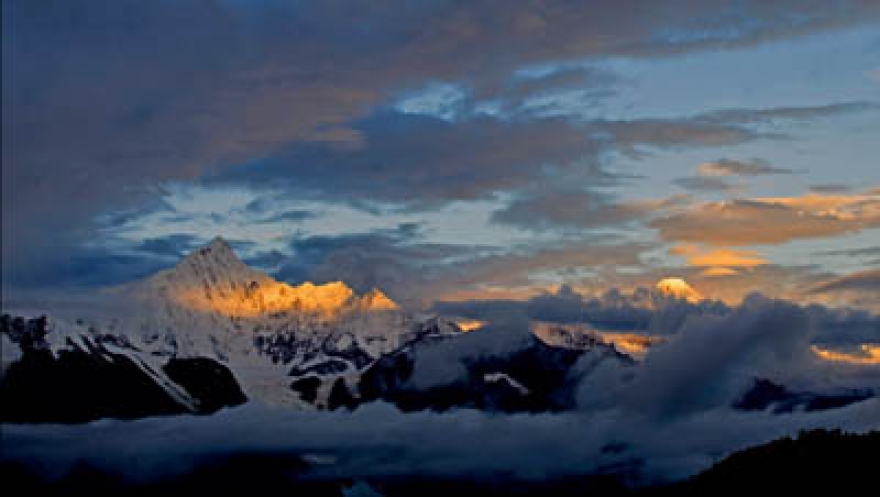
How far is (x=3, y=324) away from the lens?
163000mm

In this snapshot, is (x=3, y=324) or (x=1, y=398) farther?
(x=1, y=398)

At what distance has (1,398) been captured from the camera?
179875 mm

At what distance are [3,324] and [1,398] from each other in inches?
838
